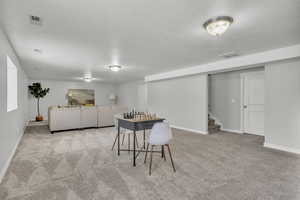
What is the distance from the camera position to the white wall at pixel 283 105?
11.8 feet

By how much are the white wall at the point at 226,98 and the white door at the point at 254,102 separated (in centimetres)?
18

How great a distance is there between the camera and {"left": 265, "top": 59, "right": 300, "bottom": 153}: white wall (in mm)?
3588

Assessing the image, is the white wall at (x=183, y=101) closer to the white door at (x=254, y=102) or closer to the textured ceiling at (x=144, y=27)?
the white door at (x=254, y=102)

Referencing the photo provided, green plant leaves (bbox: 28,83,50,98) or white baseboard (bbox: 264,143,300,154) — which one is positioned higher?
green plant leaves (bbox: 28,83,50,98)

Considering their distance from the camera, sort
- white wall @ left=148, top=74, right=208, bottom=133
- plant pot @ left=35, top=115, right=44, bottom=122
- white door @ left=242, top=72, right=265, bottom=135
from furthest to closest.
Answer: plant pot @ left=35, top=115, right=44, bottom=122 → white wall @ left=148, top=74, right=208, bottom=133 → white door @ left=242, top=72, right=265, bottom=135

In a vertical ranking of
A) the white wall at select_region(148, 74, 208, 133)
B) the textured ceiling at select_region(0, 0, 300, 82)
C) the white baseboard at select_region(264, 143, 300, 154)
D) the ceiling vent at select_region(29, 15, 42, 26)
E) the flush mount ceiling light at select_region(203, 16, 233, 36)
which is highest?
the textured ceiling at select_region(0, 0, 300, 82)

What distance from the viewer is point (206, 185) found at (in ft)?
7.34

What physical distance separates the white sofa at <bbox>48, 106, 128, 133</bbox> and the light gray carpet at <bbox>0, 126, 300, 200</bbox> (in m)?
1.86

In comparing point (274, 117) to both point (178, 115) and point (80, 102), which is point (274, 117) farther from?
point (80, 102)

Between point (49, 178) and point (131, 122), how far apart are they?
4.99 ft

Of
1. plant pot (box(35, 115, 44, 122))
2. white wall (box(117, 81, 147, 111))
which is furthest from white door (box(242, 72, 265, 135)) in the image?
plant pot (box(35, 115, 44, 122))

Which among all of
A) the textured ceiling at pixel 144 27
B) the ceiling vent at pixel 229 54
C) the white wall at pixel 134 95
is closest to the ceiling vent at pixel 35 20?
the textured ceiling at pixel 144 27

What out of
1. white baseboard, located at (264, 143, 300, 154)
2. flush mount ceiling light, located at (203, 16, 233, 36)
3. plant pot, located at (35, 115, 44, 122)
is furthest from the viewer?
plant pot, located at (35, 115, 44, 122)

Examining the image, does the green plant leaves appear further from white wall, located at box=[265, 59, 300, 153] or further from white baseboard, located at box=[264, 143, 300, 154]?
white baseboard, located at box=[264, 143, 300, 154]
